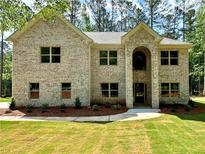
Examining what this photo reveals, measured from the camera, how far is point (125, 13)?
2210 inches

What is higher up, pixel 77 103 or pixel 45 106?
pixel 77 103

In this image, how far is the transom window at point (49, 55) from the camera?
24859 millimetres

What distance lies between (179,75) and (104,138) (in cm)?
1625

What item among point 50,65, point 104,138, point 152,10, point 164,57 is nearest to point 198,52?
point 152,10

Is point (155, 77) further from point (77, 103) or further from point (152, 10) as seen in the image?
point (152, 10)

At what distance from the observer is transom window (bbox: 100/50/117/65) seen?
26.1m

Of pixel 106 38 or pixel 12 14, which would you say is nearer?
pixel 12 14

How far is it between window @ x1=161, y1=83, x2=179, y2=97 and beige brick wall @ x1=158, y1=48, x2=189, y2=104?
28 centimetres

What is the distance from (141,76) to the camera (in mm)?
27016

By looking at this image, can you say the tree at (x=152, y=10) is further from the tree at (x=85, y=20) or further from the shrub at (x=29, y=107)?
the shrub at (x=29, y=107)

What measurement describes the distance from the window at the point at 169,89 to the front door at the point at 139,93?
6.22 ft

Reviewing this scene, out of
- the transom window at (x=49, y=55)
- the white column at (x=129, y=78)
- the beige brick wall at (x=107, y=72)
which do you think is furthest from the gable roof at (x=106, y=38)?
the transom window at (x=49, y=55)

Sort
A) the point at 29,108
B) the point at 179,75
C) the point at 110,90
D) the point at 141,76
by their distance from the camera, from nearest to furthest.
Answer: the point at 29,108 < the point at 110,90 < the point at 179,75 < the point at 141,76

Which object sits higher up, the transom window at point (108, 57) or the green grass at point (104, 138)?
the transom window at point (108, 57)
